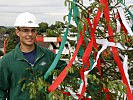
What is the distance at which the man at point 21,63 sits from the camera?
2918 millimetres

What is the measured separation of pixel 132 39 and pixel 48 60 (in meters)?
1.11

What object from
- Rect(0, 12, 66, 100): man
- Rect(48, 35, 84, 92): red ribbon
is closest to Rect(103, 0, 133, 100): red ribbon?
Rect(48, 35, 84, 92): red ribbon

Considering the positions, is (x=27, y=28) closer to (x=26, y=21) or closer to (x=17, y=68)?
(x=26, y=21)

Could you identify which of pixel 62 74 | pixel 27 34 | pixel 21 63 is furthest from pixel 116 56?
pixel 21 63

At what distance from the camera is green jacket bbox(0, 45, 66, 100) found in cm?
298

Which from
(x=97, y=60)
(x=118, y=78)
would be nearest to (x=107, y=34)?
(x=97, y=60)

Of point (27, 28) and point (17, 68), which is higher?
point (27, 28)

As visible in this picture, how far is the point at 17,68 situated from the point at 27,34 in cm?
31

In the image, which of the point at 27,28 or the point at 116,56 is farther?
the point at 27,28

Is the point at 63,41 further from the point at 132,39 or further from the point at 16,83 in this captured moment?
the point at 16,83

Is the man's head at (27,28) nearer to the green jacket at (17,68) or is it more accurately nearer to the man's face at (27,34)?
the man's face at (27,34)

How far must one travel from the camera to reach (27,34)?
9.34 ft

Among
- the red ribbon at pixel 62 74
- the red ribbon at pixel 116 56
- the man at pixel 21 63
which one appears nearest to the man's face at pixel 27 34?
the man at pixel 21 63

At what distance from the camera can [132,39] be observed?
2078 millimetres
